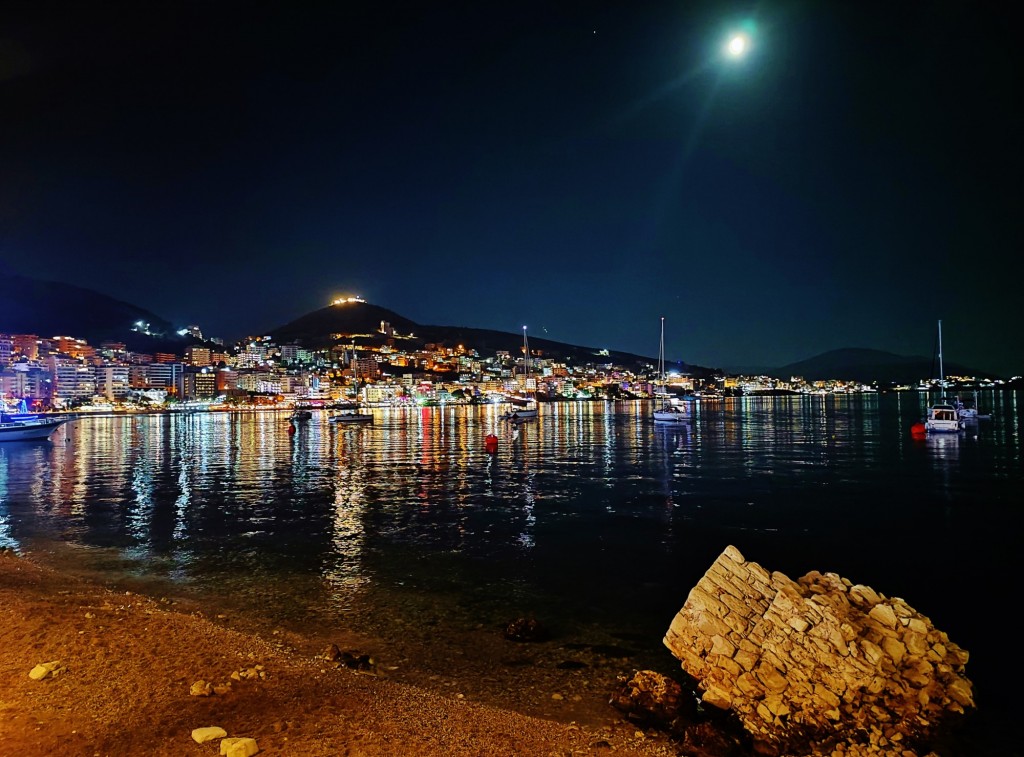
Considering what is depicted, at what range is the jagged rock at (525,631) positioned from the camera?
895 centimetres

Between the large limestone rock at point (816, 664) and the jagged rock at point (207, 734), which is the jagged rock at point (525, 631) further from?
the jagged rock at point (207, 734)

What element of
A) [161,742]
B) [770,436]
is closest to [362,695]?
[161,742]

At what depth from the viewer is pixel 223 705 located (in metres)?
5.99

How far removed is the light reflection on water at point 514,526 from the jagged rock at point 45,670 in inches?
130

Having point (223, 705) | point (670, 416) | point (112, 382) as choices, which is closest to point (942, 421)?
point (670, 416)

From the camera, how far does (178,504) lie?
68.4ft

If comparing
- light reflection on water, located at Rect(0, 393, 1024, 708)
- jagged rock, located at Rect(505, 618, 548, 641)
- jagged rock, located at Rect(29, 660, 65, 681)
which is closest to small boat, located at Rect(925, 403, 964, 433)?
light reflection on water, located at Rect(0, 393, 1024, 708)

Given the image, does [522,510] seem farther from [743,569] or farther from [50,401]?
[50,401]

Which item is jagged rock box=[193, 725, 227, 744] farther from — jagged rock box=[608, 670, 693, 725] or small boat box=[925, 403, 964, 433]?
small boat box=[925, 403, 964, 433]

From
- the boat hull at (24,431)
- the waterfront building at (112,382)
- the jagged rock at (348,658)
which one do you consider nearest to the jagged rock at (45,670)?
the jagged rock at (348,658)

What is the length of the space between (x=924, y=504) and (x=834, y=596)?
16320mm

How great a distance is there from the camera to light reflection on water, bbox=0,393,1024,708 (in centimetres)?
1120

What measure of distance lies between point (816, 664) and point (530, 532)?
10.1 m

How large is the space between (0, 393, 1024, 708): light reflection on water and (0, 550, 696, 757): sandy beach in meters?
2.23
